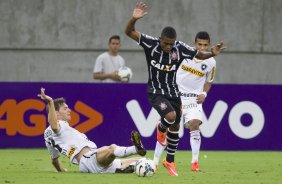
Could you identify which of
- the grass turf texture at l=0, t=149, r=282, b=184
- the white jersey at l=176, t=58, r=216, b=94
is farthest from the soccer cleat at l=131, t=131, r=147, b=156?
the white jersey at l=176, t=58, r=216, b=94

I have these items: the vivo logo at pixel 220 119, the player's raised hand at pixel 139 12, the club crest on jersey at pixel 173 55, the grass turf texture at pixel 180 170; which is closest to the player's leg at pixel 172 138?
the grass turf texture at pixel 180 170

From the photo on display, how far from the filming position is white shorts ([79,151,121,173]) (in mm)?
11672

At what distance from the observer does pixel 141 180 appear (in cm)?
1091

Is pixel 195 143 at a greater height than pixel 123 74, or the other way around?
pixel 123 74

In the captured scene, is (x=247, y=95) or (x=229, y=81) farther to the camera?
(x=229, y=81)

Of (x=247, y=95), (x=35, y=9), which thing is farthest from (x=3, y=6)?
(x=247, y=95)

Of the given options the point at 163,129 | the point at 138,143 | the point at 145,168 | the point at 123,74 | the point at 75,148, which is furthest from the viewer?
the point at 123,74

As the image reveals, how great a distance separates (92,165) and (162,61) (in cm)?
172

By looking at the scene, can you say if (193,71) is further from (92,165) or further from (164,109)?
(92,165)

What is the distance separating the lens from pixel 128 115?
1756 centimetres

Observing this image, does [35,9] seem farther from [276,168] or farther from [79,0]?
[276,168]

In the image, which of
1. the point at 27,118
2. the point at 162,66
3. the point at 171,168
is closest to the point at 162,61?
the point at 162,66

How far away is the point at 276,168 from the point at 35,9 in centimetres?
1001

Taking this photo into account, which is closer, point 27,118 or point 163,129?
point 163,129
